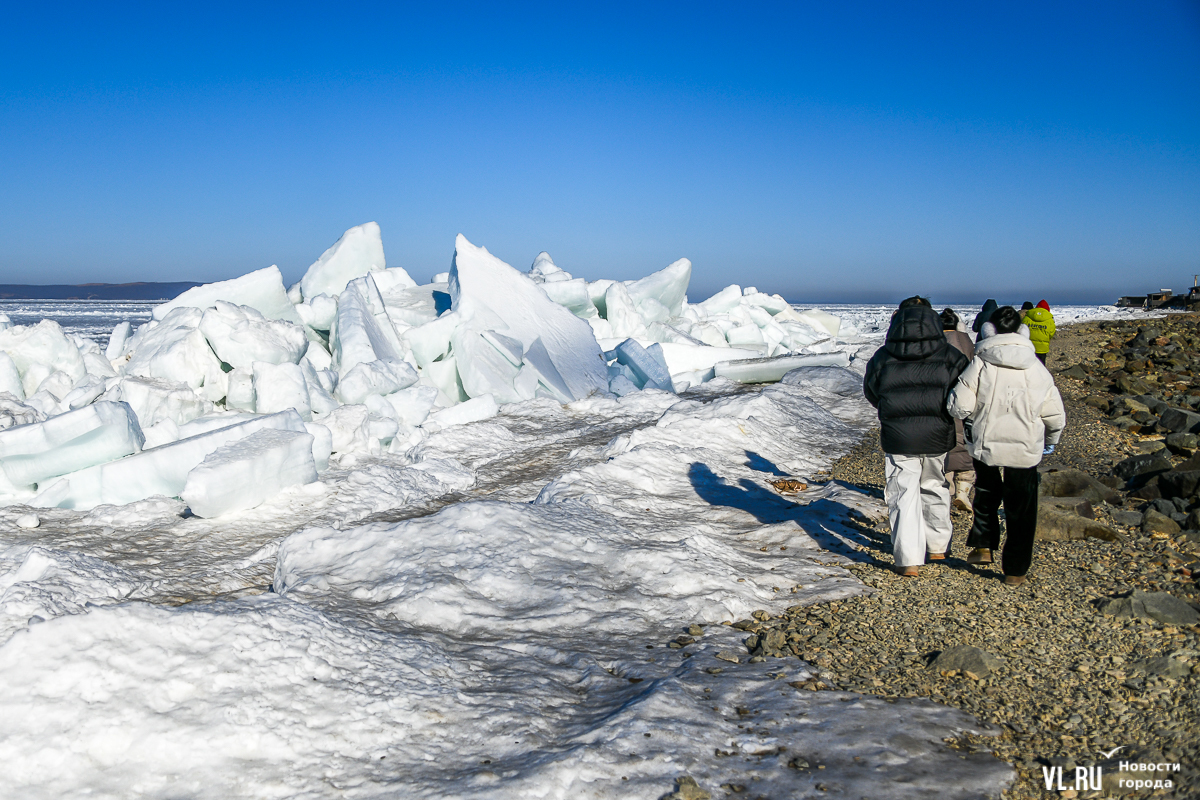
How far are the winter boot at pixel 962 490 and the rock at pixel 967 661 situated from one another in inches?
95.0

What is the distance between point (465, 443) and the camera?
28.0 ft

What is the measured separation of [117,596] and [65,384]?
20.2ft

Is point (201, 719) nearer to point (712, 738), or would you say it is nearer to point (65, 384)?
point (712, 738)

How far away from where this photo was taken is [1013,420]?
3928mm

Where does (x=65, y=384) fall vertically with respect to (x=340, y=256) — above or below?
below

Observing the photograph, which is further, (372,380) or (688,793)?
(372,380)

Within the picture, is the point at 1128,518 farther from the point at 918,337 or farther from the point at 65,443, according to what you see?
the point at 65,443

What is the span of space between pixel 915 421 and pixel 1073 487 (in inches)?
85.7

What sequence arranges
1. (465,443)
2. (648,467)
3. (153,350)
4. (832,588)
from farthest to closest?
(153,350) → (465,443) → (648,467) → (832,588)

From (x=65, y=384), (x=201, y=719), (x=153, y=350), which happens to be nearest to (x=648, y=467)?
(x=201, y=719)

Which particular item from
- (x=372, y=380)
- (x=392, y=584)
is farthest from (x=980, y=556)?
(x=372, y=380)

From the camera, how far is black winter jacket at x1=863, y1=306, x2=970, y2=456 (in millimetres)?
4121

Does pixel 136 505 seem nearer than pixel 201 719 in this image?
No

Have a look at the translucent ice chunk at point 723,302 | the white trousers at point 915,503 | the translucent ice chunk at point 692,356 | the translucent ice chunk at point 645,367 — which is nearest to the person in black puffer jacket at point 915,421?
the white trousers at point 915,503
